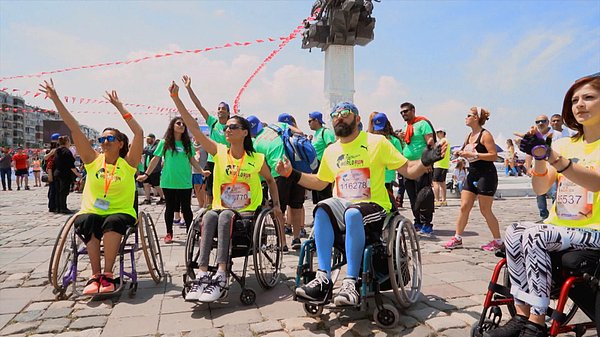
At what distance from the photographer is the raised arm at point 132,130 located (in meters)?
3.91

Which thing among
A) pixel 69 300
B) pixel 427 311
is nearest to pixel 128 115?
pixel 69 300

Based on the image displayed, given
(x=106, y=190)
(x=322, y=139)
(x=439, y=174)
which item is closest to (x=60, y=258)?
(x=106, y=190)

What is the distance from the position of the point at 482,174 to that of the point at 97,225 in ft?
13.9

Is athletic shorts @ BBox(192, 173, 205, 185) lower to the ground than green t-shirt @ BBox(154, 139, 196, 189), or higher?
lower

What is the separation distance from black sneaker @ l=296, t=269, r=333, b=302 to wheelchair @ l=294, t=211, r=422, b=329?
0.11ft

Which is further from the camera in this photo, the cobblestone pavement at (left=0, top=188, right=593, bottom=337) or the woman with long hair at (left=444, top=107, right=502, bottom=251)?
the woman with long hair at (left=444, top=107, right=502, bottom=251)

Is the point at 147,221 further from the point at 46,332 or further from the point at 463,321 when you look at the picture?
the point at 463,321

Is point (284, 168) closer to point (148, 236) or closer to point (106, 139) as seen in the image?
point (148, 236)

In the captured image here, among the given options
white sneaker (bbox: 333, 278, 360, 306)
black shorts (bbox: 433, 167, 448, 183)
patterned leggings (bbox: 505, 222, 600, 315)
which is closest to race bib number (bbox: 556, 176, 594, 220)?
patterned leggings (bbox: 505, 222, 600, 315)

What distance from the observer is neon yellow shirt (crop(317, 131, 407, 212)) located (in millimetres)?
3223

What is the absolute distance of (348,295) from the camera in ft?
8.79

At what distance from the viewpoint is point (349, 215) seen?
9.39ft

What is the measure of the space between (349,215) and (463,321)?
43.7 inches

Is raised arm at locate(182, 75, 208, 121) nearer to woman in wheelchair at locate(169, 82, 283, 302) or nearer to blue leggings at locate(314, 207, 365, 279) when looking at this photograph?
woman in wheelchair at locate(169, 82, 283, 302)
